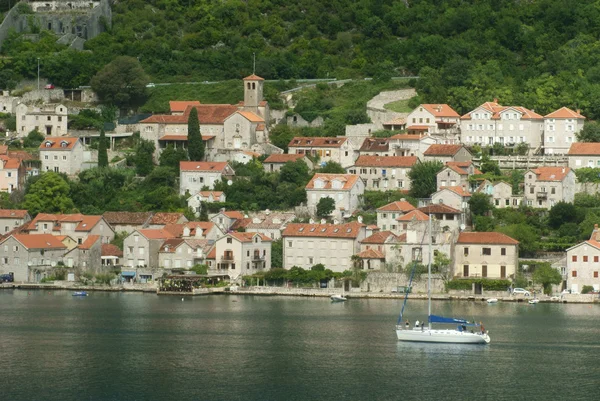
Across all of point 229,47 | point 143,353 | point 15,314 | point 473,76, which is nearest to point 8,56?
point 229,47

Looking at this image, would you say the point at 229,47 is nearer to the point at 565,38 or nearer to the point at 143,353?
the point at 565,38

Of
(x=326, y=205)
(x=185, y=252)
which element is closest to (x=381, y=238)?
(x=326, y=205)

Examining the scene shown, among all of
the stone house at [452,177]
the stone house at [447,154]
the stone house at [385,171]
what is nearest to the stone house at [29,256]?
the stone house at [385,171]

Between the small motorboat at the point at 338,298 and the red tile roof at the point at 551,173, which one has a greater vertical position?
the red tile roof at the point at 551,173

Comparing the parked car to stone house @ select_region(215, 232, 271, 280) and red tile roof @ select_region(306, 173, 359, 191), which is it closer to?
red tile roof @ select_region(306, 173, 359, 191)

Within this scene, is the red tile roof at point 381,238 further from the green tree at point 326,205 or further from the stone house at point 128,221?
the stone house at point 128,221

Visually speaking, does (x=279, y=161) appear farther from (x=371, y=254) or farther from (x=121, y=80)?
(x=121, y=80)
